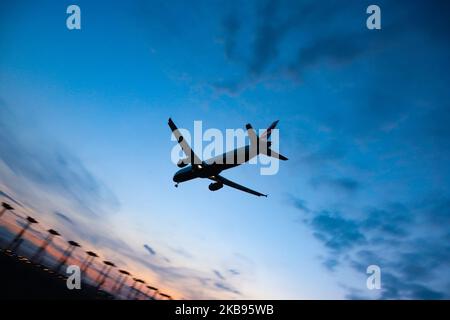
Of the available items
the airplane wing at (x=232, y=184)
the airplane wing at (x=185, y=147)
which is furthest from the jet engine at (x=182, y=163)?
the airplane wing at (x=232, y=184)

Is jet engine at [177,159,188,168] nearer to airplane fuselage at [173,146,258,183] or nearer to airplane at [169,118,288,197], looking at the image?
airplane at [169,118,288,197]

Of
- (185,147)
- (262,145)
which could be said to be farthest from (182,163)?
(262,145)

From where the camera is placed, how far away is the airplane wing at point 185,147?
990 inches

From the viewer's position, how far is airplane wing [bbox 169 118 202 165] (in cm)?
2514

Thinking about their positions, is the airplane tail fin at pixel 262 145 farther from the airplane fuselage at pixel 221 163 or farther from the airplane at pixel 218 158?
the airplane fuselage at pixel 221 163

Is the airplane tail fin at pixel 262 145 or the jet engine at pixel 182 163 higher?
the airplane tail fin at pixel 262 145

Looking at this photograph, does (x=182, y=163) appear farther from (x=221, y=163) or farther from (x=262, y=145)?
(x=262, y=145)

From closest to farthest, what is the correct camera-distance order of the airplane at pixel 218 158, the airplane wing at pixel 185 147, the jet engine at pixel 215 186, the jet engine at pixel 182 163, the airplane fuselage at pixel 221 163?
1. the airplane at pixel 218 158
2. the airplane fuselage at pixel 221 163
3. the airplane wing at pixel 185 147
4. the jet engine at pixel 182 163
5. the jet engine at pixel 215 186

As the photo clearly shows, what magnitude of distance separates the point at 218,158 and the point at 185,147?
3.53 metres

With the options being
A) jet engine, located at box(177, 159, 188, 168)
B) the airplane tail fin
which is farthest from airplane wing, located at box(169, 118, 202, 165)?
the airplane tail fin

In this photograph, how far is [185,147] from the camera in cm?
2534

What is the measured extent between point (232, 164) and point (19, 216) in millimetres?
41338
